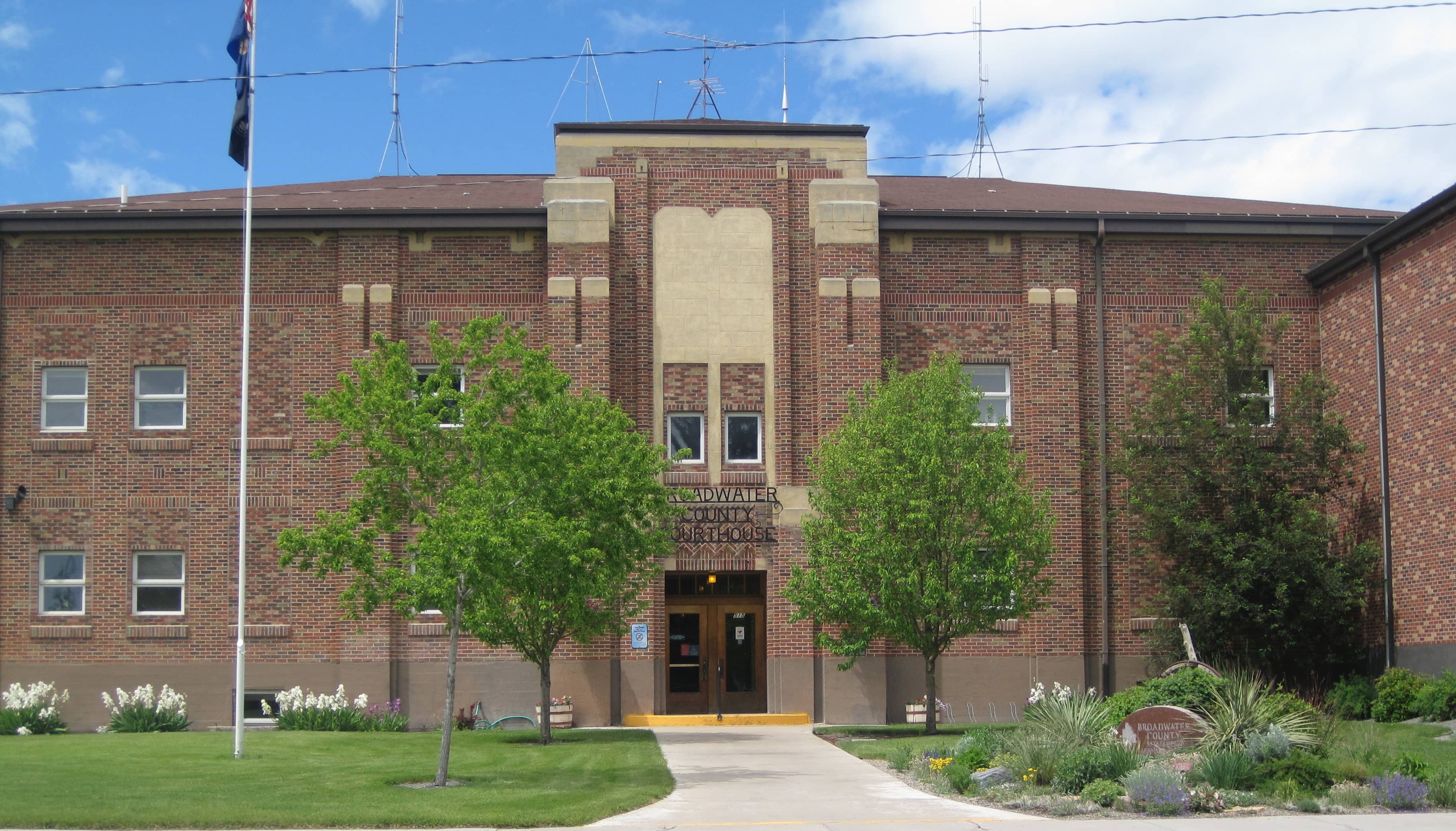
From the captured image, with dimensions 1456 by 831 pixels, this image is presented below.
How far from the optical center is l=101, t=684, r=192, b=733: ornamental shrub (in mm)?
28719

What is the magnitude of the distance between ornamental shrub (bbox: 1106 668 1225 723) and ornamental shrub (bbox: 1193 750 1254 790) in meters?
1.88

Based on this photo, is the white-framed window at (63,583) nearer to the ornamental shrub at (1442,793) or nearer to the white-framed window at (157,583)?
the white-framed window at (157,583)

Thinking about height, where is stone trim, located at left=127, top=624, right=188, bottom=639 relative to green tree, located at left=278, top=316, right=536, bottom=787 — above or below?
below

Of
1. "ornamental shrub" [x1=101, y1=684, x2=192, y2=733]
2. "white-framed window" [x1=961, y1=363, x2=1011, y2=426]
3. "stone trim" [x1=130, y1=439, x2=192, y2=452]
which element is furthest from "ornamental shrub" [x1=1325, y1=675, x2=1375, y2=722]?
"stone trim" [x1=130, y1=439, x2=192, y2=452]

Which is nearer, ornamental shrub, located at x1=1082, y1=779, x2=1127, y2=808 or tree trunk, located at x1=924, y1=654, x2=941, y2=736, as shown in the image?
ornamental shrub, located at x1=1082, y1=779, x2=1127, y2=808

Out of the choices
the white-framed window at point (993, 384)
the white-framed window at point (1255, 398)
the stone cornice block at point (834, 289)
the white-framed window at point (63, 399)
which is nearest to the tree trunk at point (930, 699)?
the white-framed window at point (993, 384)

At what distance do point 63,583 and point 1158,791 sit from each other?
2324 cm

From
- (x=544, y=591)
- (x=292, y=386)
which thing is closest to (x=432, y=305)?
(x=292, y=386)

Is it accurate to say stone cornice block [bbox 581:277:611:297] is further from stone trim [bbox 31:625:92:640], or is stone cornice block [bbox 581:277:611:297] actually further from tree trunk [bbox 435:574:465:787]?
tree trunk [bbox 435:574:465:787]

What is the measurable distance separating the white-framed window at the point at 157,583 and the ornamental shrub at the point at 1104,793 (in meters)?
20.6

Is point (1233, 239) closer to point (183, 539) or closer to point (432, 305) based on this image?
point (432, 305)

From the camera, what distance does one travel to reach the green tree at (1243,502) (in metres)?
28.8

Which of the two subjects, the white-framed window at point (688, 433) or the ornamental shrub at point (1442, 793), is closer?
the ornamental shrub at point (1442, 793)

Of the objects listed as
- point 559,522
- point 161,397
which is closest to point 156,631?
point 161,397
